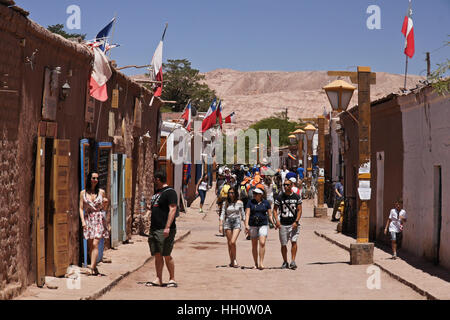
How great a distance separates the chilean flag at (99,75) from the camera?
13.3 meters

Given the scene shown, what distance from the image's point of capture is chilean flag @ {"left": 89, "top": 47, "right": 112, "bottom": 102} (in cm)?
1331

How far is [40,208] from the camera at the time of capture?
424 inches

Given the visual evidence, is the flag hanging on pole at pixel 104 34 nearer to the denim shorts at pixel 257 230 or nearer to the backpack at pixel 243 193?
the denim shorts at pixel 257 230

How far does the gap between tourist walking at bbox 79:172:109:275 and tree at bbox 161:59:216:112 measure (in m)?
77.7

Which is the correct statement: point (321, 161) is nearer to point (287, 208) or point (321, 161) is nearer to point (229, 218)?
point (229, 218)

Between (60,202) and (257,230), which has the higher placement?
(60,202)

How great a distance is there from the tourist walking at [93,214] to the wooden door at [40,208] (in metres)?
1.12

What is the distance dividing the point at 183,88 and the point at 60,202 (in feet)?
273

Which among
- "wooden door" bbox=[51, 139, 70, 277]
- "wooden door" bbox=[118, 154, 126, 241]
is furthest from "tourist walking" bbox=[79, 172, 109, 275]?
"wooden door" bbox=[118, 154, 126, 241]

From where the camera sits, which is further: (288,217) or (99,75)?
(288,217)

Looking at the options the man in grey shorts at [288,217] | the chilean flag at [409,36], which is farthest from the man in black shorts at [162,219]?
the chilean flag at [409,36]

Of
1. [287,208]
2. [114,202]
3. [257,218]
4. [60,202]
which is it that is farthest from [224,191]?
[60,202]

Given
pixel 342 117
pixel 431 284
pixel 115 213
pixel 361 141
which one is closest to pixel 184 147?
pixel 342 117

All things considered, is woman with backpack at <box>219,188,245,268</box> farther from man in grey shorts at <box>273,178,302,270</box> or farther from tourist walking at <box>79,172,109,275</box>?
tourist walking at <box>79,172,109,275</box>
